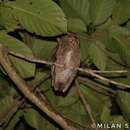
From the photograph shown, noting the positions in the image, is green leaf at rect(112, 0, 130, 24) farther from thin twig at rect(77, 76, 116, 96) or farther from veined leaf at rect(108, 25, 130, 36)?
thin twig at rect(77, 76, 116, 96)

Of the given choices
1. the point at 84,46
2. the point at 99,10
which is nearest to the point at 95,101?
the point at 84,46

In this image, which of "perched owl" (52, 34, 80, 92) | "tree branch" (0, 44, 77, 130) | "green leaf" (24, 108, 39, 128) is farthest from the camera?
"green leaf" (24, 108, 39, 128)

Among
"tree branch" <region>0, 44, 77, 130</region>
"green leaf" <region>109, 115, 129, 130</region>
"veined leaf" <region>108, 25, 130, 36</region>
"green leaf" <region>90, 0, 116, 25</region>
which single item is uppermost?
"green leaf" <region>90, 0, 116, 25</region>

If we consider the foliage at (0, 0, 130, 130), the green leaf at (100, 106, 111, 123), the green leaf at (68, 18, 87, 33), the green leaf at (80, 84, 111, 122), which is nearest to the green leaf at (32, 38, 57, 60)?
the foliage at (0, 0, 130, 130)

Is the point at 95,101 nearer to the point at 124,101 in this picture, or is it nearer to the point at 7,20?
the point at 124,101

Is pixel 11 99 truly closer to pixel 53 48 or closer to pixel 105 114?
pixel 53 48

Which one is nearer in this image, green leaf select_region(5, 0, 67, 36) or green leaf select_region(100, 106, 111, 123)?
green leaf select_region(5, 0, 67, 36)

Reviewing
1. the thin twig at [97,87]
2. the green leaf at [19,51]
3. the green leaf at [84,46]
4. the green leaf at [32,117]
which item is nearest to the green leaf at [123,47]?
the green leaf at [84,46]

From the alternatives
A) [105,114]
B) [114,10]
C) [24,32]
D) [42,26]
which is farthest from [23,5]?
[105,114]
